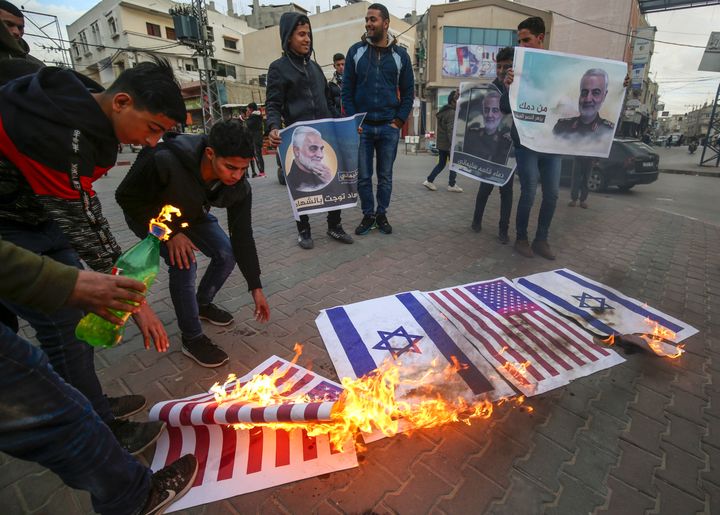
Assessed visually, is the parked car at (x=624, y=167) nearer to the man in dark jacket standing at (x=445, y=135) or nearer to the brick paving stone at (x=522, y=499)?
the man in dark jacket standing at (x=445, y=135)

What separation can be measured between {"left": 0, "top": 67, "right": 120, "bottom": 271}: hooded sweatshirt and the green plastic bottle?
0.58 feet

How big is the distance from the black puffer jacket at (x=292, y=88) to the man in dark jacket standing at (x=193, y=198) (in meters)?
2.17

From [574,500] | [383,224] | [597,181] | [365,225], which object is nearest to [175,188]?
[574,500]

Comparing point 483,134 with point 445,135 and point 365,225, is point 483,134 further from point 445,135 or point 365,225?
point 445,135

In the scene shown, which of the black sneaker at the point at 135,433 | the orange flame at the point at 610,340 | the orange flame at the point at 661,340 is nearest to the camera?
the black sneaker at the point at 135,433

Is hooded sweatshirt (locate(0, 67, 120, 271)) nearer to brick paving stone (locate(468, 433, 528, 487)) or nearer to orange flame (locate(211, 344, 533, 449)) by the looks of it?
orange flame (locate(211, 344, 533, 449))

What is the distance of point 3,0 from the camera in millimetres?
2842

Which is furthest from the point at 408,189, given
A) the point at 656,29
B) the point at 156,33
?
the point at 156,33

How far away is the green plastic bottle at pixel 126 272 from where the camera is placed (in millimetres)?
1611

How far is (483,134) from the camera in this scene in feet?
16.3

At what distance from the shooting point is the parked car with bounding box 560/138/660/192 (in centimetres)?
954

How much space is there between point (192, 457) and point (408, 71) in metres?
4.55

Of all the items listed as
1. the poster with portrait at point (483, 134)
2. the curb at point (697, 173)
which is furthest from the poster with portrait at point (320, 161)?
the curb at point (697, 173)

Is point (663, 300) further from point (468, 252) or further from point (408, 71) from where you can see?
point (408, 71)
